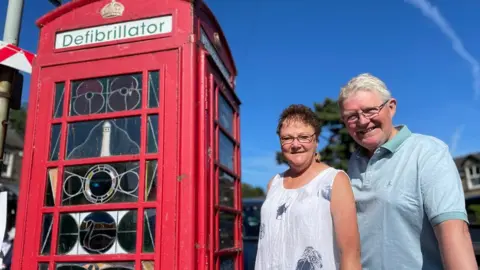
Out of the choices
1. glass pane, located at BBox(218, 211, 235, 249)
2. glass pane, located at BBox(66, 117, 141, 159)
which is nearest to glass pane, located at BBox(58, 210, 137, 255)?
glass pane, located at BBox(66, 117, 141, 159)

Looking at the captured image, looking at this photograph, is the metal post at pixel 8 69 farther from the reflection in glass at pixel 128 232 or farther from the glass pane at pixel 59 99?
the reflection in glass at pixel 128 232

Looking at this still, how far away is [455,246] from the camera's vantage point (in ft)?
4.46

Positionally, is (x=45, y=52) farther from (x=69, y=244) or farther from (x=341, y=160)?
(x=341, y=160)

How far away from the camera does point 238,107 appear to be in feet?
11.3

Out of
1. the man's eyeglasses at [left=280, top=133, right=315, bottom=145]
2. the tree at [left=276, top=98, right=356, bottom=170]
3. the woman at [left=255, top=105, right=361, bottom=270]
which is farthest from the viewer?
the tree at [left=276, top=98, right=356, bottom=170]

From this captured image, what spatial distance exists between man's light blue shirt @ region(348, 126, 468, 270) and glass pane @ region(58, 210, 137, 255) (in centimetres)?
135

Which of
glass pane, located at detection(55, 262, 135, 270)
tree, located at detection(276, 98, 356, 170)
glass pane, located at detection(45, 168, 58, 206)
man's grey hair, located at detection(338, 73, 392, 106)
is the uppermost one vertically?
tree, located at detection(276, 98, 356, 170)

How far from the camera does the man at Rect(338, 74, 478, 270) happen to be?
1.41 meters

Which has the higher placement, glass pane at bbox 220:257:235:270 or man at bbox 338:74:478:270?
man at bbox 338:74:478:270

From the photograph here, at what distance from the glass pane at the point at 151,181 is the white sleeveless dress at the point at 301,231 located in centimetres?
76

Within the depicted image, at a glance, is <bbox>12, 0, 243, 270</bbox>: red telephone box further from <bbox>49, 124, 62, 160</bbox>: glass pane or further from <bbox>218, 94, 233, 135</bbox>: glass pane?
<bbox>218, 94, 233, 135</bbox>: glass pane

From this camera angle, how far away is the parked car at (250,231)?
16.6 ft

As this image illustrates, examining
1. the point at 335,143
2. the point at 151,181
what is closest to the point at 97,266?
the point at 151,181

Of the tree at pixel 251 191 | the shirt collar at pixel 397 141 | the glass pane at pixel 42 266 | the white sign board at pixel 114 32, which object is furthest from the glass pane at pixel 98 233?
the tree at pixel 251 191
